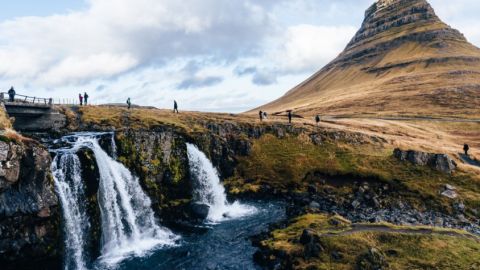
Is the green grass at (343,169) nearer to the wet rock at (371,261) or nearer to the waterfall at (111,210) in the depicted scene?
the waterfall at (111,210)

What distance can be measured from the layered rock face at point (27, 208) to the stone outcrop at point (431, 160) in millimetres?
63669

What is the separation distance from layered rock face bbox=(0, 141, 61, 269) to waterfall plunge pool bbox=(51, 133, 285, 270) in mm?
2370

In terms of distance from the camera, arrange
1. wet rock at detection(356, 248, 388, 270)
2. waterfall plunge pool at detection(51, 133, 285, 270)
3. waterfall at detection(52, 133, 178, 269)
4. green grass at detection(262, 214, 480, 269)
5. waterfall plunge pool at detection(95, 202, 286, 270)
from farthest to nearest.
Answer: waterfall at detection(52, 133, 178, 269) → waterfall plunge pool at detection(51, 133, 285, 270) → waterfall plunge pool at detection(95, 202, 286, 270) → green grass at detection(262, 214, 480, 269) → wet rock at detection(356, 248, 388, 270)

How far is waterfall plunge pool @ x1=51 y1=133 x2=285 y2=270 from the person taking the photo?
1807 inches

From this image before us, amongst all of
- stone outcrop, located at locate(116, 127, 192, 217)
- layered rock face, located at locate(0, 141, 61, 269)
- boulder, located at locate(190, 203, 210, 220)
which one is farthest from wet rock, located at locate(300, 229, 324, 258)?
layered rock face, located at locate(0, 141, 61, 269)

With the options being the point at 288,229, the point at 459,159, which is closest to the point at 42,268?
the point at 288,229

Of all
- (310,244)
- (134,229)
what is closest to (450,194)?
(310,244)

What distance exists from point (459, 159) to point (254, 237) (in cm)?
5488

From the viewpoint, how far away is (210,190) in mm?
71188

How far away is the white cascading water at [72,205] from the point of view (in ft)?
149

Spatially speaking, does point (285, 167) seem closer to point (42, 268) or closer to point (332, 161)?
point (332, 161)

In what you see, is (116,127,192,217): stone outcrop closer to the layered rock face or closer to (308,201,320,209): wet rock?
the layered rock face

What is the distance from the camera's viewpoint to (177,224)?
59938 millimetres

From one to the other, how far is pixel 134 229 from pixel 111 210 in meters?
4.37
